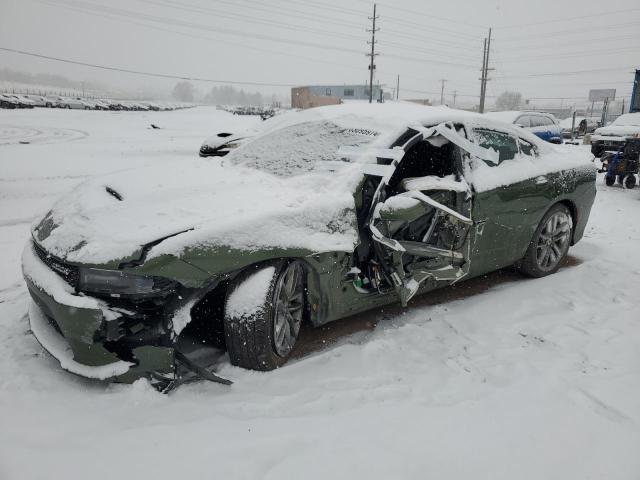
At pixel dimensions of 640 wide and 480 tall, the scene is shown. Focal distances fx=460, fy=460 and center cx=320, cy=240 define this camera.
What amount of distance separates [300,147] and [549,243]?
101 inches

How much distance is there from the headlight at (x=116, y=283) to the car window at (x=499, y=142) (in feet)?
9.07

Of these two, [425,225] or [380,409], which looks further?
[425,225]

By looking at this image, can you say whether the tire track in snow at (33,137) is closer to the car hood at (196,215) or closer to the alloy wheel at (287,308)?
the car hood at (196,215)

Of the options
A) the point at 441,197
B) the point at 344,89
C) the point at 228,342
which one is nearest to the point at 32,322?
the point at 228,342

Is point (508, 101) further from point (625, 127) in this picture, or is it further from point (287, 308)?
point (287, 308)

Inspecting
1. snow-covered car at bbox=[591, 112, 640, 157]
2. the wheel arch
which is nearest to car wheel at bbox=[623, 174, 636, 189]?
snow-covered car at bbox=[591, 112, 640, 157]

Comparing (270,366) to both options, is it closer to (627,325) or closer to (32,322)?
(32,322)

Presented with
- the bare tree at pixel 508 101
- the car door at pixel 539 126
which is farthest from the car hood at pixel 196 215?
the bare tree at pixel 508 101

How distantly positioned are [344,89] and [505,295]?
87.2 m

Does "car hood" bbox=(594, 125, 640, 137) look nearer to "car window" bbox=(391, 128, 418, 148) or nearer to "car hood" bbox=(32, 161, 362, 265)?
"car window" bbox=(391, 128, 418, 148)

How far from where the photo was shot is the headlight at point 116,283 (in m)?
2.20

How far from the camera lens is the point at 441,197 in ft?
10.7

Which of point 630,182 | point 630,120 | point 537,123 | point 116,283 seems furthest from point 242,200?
point 537,123

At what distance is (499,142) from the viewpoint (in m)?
3.91
